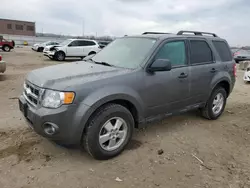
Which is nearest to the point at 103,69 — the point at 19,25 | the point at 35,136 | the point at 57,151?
the point at 57,151

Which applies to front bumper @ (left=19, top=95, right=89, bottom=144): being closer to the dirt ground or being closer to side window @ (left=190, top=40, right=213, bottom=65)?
the dirt ground

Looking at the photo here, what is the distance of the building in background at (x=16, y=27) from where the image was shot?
6919cm

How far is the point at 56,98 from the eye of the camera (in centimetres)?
283

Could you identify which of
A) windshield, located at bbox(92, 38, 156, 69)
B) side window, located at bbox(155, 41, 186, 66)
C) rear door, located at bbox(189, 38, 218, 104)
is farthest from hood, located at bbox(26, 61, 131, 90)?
rear door, located at bbox(189, 38, 218, 104)

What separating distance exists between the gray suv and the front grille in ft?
0.04

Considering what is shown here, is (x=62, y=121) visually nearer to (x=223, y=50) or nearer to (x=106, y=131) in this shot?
(x=106, y=131)

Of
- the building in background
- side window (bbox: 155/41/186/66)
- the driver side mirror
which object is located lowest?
the driver side mirror

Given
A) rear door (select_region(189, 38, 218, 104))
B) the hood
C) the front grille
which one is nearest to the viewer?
the hood

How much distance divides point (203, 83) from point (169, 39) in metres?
1.17

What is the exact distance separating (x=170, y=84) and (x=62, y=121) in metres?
1.89

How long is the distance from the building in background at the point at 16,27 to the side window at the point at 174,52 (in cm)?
7654

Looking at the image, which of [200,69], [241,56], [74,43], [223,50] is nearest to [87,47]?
[74,43]

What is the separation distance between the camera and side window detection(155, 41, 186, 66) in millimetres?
3797

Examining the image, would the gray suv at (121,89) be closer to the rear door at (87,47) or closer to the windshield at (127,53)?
the windshield at (127,53)
